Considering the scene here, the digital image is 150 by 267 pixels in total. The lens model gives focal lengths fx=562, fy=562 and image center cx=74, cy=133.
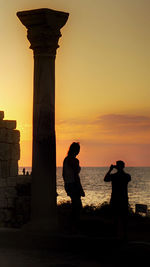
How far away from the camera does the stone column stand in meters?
11.6

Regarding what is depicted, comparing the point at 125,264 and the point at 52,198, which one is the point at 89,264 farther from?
the point at 52,198

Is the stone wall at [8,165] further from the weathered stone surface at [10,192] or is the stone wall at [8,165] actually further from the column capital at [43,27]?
the column capital at [43,27]

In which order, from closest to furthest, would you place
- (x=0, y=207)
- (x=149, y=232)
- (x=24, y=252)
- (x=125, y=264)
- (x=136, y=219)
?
(x=125, y=264) < (x=24, y=252) < (x=149, y=232) < (x=0, y=207) < (x=136, y=219)

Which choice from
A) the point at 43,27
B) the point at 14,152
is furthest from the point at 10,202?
the point at 43,27

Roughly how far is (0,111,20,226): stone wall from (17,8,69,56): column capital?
4155 mm

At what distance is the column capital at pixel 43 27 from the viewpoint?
11.4m

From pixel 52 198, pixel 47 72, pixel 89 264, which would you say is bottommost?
pixel 89 264

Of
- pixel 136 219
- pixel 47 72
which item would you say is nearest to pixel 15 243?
pixel 47 72

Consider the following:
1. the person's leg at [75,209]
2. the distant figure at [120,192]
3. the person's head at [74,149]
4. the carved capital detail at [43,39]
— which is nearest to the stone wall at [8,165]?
the carved capital detail at [43,39]

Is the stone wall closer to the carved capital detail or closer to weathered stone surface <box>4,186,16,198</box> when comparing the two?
weathered stone surface <box>4,186,16,198</box>

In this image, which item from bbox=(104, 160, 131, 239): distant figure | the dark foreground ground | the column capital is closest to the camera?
the dark foreground ground

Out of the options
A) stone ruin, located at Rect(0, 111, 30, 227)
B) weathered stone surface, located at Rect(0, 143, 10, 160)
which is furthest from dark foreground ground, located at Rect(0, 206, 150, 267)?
weathered stone surface, located at Rect(0, 143, 10, 160)

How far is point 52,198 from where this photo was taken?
38.3ft

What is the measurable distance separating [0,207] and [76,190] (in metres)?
4.69
